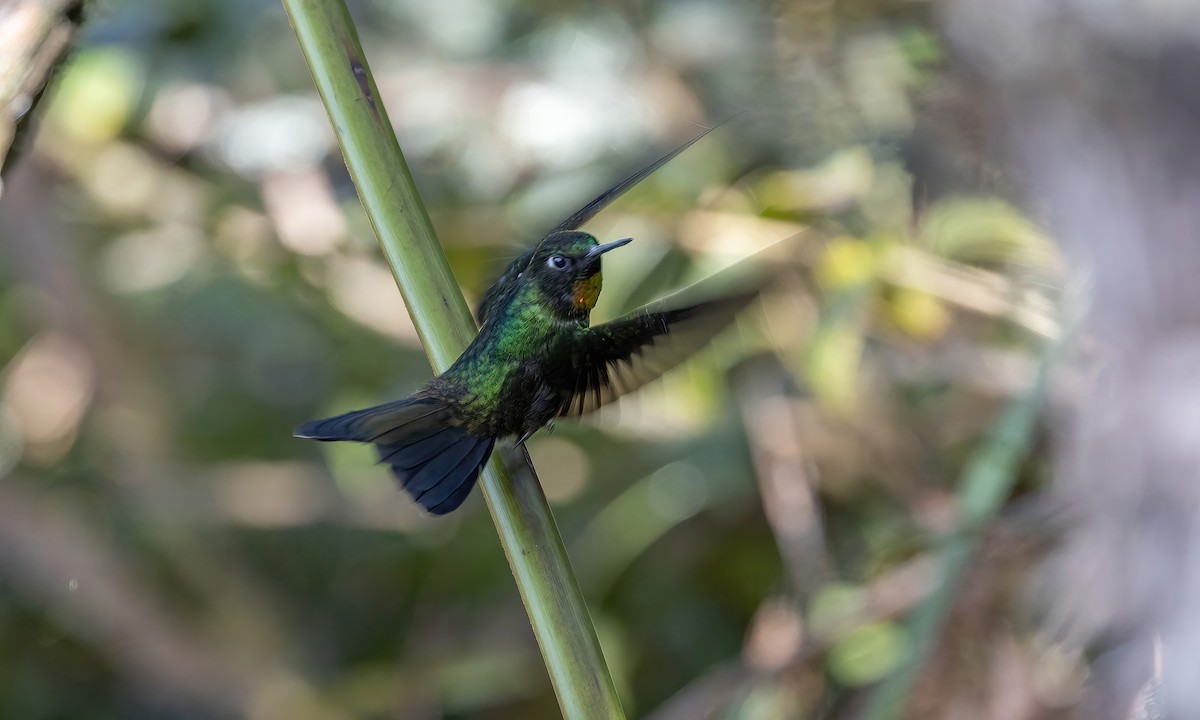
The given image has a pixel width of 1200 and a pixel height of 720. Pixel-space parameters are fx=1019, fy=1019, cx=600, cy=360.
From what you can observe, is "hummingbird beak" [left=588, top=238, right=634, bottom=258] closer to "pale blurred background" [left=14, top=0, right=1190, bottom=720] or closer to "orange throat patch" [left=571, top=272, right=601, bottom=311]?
"orange throat patch" [left=571, top=272, right=601, bottom=311]

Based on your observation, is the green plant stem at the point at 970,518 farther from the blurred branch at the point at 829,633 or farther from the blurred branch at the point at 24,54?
the blurred branch at the point at 24,54

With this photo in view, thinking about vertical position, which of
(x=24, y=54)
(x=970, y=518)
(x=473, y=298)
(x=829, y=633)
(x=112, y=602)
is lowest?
(x=829, y=633)

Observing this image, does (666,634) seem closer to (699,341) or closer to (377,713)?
(377,713)

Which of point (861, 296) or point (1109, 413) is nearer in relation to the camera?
point (1109, 413)

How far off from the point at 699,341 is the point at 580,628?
36 centimetres

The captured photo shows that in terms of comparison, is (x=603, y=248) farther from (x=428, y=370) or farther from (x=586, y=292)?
(x=428, y=370)

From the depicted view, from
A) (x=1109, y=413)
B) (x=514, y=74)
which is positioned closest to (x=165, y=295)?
(x=514, y=74)

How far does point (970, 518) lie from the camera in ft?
4.16

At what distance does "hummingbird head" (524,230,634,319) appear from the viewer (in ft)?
2.93

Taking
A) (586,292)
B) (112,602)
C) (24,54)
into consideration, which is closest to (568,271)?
(586,292)

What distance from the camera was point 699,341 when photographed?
86cm

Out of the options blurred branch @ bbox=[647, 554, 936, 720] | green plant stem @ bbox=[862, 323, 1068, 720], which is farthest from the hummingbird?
blurred branch @ bbox=[647, 554, 936, 720]

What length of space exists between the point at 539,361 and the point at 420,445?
0.18 meters

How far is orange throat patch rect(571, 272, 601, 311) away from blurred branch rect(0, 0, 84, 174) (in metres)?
0.44
